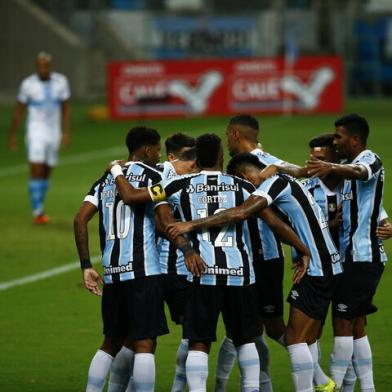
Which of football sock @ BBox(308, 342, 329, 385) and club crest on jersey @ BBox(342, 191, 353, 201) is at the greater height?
club crest on jersey @ BBox(342, 191, 353, 201)

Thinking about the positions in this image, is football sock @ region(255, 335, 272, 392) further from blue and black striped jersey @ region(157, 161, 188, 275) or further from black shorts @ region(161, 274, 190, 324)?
blue and black striped jersey @ region(157, 161, 188, 275)

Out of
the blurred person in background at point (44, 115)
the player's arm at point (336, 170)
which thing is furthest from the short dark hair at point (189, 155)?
the blurred person in background at point (44, 115)

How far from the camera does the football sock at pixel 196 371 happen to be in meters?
9.10

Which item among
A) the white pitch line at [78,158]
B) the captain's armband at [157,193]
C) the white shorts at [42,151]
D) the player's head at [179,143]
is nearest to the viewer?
the captain's armband at [157,193]

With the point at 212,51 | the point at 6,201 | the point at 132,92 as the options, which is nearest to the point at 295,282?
the point at 6,201

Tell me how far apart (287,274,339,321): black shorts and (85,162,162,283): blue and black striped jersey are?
3.40ft

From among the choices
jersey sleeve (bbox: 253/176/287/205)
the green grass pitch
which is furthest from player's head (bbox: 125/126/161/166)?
the green grass pitch

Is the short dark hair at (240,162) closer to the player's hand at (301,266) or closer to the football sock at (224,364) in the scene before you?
the player's hand at (301,266)

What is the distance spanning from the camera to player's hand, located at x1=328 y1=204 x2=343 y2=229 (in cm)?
993

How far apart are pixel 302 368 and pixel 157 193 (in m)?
1.63

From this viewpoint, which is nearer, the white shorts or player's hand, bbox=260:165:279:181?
player's hand, bbox=260:165:279:181

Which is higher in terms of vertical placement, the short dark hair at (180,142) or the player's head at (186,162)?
the short dark hair at (180,142)

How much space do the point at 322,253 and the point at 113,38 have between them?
124ft

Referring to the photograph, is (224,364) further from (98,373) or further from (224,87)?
(224,87)
